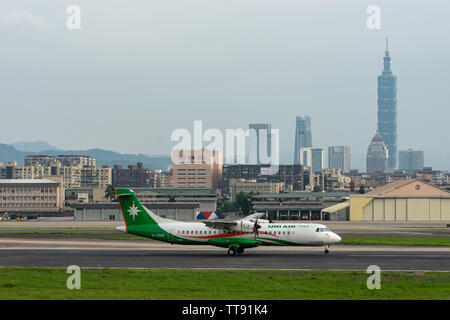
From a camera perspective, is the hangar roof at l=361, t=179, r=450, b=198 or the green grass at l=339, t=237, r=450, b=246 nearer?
the green grass at l=339, t=237, r=450, b=246

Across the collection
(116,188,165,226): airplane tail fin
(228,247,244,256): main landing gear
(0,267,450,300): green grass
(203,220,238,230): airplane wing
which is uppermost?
(116,188,165,226): airplane tail fin

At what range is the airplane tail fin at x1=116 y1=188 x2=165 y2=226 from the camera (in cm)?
5903

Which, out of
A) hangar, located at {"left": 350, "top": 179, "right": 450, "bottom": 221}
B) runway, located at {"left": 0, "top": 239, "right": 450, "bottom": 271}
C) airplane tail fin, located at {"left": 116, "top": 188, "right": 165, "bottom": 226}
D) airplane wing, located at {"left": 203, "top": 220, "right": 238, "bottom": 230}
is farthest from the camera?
hangar, located at {"left": 350, "top": 179, "right": 450, "bottom": 221}

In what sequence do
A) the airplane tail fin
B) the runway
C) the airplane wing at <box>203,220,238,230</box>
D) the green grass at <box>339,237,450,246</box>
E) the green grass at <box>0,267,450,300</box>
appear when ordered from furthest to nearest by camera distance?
the green grass at <box>339,237,450,246</box> → the airplane tail fin → the airplane wing at <box>203,220,238,230</box> → the runway → the green grass at <box>0,267,450,300</box>

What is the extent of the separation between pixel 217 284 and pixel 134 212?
23.3m

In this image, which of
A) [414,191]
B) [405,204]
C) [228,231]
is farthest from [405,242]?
[414,191]

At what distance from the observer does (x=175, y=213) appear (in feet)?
500

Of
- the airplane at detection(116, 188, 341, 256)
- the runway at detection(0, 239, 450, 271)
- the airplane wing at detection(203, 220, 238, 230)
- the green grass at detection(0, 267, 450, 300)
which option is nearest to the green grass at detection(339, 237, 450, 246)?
the runway at detection(0, 239, 450, 271)

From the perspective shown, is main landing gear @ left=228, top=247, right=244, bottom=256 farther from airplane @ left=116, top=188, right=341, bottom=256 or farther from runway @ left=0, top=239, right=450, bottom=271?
runway @ left=0, top=239, right=450, bottom=271

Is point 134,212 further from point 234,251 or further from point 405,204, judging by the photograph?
point 405,204

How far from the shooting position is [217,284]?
3756cm

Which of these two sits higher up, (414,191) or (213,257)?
(414,191)

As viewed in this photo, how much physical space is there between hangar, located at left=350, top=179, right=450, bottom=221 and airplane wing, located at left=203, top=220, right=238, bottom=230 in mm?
91407
